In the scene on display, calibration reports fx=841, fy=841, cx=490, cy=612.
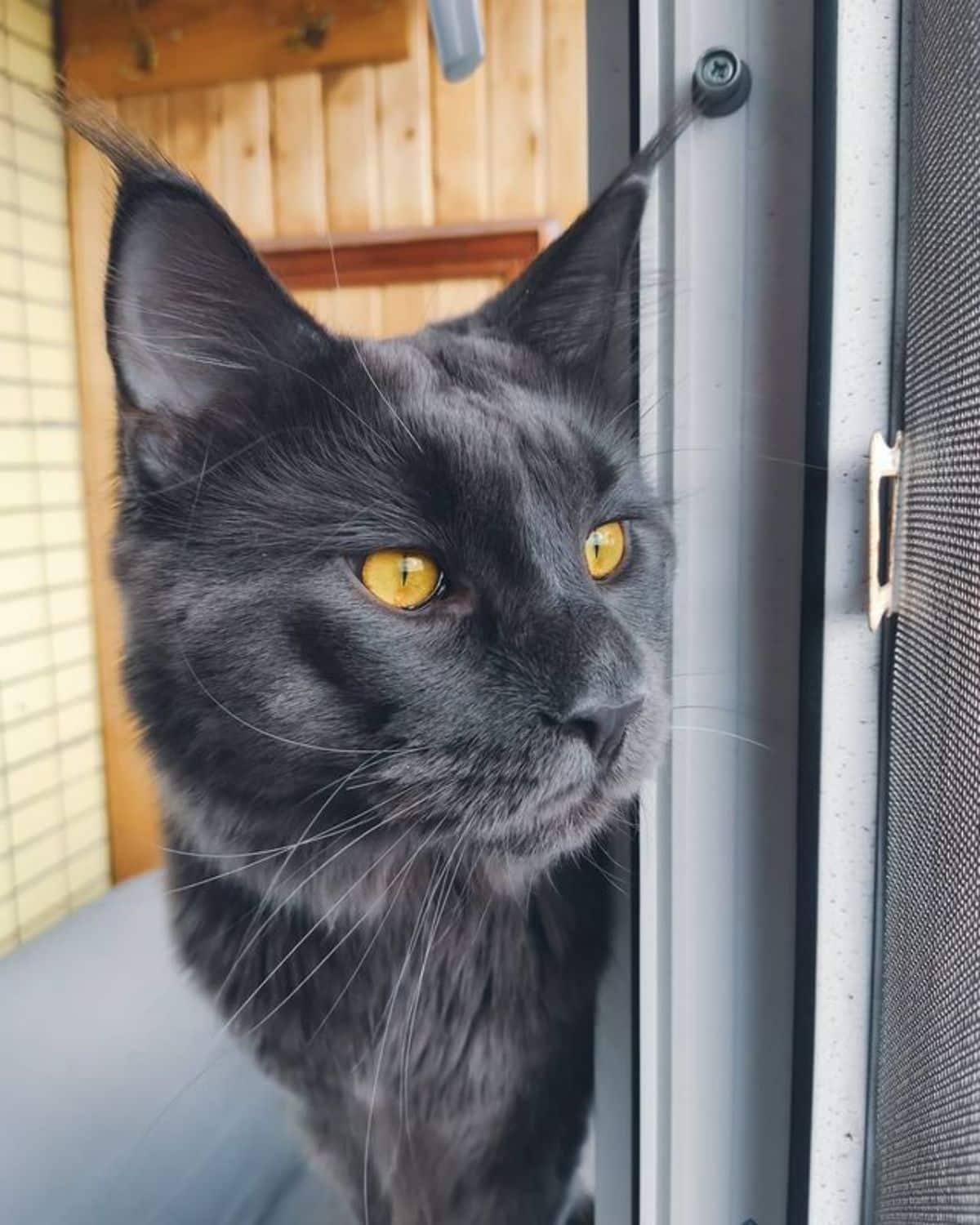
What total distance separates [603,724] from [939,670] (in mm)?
180

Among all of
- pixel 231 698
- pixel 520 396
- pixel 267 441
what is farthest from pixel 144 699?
pixel 520 396

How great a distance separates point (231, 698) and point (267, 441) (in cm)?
17

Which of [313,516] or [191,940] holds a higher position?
[313,516]

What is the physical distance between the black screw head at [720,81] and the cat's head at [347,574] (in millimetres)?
53

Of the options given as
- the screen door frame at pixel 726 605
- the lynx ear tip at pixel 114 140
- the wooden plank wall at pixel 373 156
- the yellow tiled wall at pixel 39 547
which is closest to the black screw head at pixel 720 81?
the screen door frame at pixel 726 605

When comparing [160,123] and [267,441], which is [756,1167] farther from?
[160,123]

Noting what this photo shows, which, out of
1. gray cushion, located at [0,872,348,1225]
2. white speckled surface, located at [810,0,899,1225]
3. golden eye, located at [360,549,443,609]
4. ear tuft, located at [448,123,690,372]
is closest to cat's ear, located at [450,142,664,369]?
ear tuft, located at [448,123,690,372]

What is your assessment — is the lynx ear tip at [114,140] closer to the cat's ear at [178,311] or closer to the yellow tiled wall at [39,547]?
the cat's ear at [178,311]

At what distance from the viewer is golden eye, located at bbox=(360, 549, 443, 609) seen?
1.71 feet

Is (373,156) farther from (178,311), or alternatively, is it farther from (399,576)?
(399,576)

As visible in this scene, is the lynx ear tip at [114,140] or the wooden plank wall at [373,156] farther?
the wooden plank wall at [373,156]

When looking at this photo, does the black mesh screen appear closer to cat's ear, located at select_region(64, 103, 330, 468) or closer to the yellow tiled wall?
cat's ear, located at select_region(64, 103, 330, 468)

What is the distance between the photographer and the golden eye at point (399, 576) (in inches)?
20.6

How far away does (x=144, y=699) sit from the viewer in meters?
0.56
